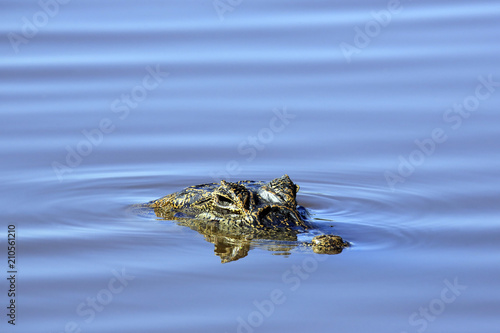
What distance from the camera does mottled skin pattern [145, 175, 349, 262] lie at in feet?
29.4

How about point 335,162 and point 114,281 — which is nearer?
point 114,281

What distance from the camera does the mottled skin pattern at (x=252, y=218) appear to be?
29.4ft

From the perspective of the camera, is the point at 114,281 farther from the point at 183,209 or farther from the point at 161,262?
the point at 183,209

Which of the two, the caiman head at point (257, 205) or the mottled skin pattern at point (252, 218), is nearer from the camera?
the mottled skin pattern at point (252, 218)

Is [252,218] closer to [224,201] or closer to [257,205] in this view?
[257,205]

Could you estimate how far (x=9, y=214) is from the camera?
1016 cm

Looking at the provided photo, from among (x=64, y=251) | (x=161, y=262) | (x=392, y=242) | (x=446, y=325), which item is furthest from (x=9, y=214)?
(x=446, y=325)

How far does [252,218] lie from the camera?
9211 millimetres

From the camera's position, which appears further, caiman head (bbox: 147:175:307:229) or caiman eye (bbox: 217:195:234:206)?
caiman eye (bbox: 217:195:234:206)

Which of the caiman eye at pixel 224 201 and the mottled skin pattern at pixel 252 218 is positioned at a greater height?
the caiman eye at pixel 224 201

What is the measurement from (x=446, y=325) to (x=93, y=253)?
345 cm

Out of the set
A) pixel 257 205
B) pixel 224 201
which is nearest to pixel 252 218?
pixel 257 205

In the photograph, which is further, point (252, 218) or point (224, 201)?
point (224, 201)

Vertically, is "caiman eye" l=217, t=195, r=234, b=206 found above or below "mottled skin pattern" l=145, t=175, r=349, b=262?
above
